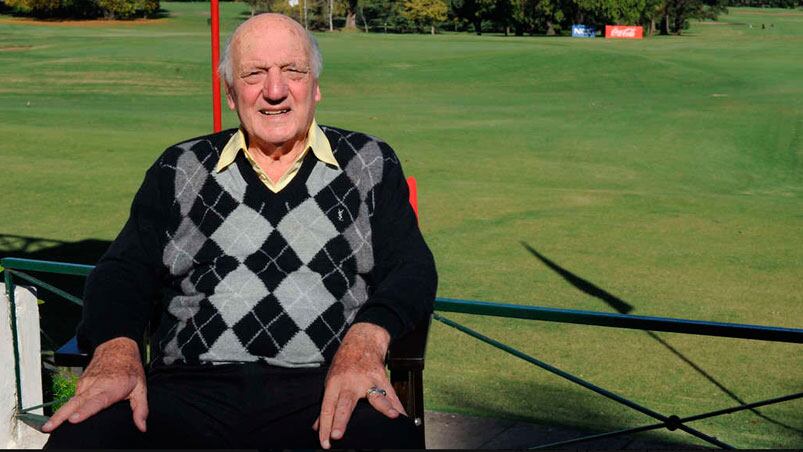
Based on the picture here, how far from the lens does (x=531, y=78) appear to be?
116ft

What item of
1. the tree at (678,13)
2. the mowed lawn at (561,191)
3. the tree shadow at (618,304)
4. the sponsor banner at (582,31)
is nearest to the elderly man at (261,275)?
the mowed lawn at (561,191)

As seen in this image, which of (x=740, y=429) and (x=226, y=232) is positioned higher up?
(x=226, y=232)

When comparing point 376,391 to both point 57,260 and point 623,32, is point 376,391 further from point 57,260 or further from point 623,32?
point 623,32

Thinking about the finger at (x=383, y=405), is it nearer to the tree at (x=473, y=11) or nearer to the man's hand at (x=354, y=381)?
the man's hand at (x=354, y=381)

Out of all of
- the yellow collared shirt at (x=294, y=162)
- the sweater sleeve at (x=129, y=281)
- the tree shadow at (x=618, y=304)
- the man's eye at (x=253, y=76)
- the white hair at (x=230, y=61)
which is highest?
the white hair at (x=230, y=61)

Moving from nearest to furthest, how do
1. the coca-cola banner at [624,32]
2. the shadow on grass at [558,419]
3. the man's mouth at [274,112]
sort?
the man's mouth at [274,112], the shadow on grass at [558,419], the coca-cola banner at [624,32]

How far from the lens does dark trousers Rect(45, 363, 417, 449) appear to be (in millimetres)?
2807

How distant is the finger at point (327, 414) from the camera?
2.77m

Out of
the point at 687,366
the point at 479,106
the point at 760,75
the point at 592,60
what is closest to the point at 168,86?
the point at 479,106

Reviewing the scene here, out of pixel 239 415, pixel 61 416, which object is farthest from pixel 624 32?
pixel 61 416

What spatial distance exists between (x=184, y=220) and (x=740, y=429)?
385cm

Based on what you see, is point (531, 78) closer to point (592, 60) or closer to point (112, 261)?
point (592, 60)

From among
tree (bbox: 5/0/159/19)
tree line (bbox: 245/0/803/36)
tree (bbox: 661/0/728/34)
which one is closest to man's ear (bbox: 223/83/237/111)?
tree line (bbox: 245/0/803/36)

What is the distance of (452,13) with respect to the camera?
8019 centimetres
